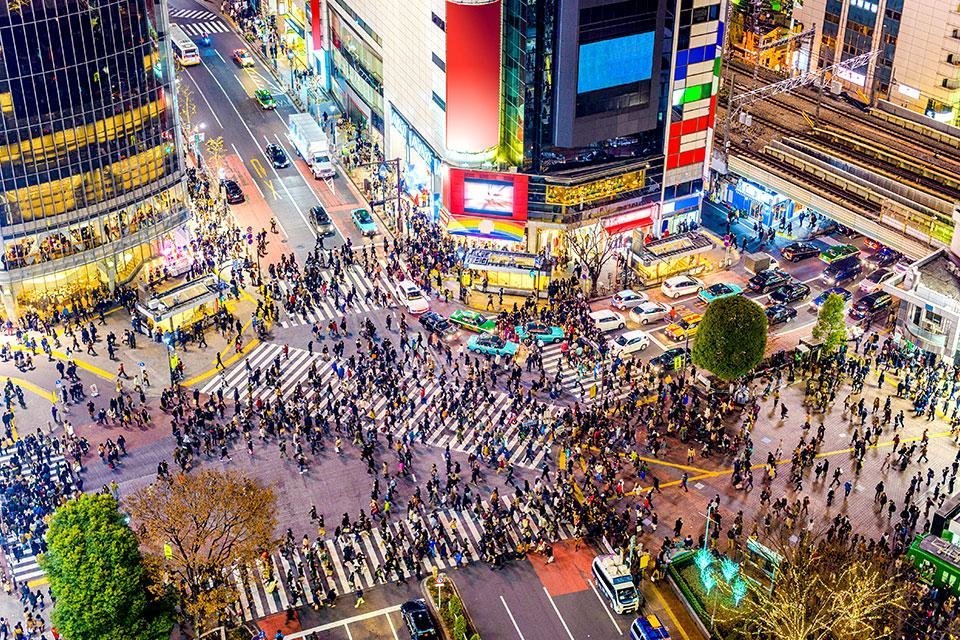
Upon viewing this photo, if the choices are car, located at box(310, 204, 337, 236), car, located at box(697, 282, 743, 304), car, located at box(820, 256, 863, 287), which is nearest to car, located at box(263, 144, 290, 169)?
car, located at box(310, 204, 337, 236)

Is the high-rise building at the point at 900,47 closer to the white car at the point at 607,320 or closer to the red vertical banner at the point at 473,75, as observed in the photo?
the white car at the point at 607,320

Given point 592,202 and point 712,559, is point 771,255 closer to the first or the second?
point 592,202

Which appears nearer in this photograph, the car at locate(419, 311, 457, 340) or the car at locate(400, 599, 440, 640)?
the car at locate(400, 599, 440, 640)

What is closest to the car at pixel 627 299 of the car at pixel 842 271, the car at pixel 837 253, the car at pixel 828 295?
the car at pixel 828 295

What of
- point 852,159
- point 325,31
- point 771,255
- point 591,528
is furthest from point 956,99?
point 591,528

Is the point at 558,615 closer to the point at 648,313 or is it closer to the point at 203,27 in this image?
the point at 648,313

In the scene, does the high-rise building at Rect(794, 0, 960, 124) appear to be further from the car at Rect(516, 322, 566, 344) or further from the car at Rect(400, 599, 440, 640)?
the car at Rect(400, 599, 440, 640)
